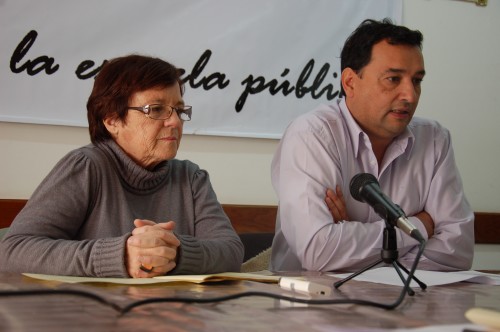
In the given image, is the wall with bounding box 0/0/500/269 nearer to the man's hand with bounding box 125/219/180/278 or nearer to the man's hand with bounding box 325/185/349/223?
the man's hand with bounding box 325/185/349/223

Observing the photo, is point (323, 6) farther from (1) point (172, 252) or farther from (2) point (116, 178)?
(1) point (172, 252)

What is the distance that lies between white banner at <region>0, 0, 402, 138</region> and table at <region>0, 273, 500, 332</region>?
1368 millimetres

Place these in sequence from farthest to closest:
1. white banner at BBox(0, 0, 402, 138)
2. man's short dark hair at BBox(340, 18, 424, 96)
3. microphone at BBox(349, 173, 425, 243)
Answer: white banner at BBox(0, 0, 402, 138) → man's short dark hair at BBox(340, 18, 424, 96) → microphone at BBox(349, 173, 425, 243)

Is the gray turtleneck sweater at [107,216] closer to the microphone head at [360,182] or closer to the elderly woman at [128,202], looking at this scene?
the elderly woman at [128,202]

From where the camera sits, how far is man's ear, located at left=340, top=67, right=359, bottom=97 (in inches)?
94.0

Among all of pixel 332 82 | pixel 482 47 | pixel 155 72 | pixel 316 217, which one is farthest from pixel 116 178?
pixel 482 47

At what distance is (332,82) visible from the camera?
3.03 m

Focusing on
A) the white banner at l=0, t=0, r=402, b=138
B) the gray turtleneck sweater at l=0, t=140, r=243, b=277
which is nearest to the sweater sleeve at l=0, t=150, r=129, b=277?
the gray turtleneck sweater at l=0, t=140, r=243, b=277

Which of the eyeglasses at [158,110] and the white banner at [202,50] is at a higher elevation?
the white banner at [202,50]

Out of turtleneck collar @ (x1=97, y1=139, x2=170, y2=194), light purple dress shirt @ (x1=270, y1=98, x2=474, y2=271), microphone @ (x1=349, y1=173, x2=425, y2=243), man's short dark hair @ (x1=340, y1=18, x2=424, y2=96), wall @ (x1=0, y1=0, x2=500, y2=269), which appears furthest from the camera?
wall @ (x1=0, y1=0, x2=500, y2=269)

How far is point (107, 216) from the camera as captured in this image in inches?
68.6

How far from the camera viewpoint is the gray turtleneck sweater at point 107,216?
→ 1464 mm

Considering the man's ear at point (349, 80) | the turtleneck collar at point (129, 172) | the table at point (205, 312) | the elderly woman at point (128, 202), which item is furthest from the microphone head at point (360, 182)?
the man's ear at point (349, 80)

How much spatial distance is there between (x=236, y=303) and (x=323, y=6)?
7.09 ft
